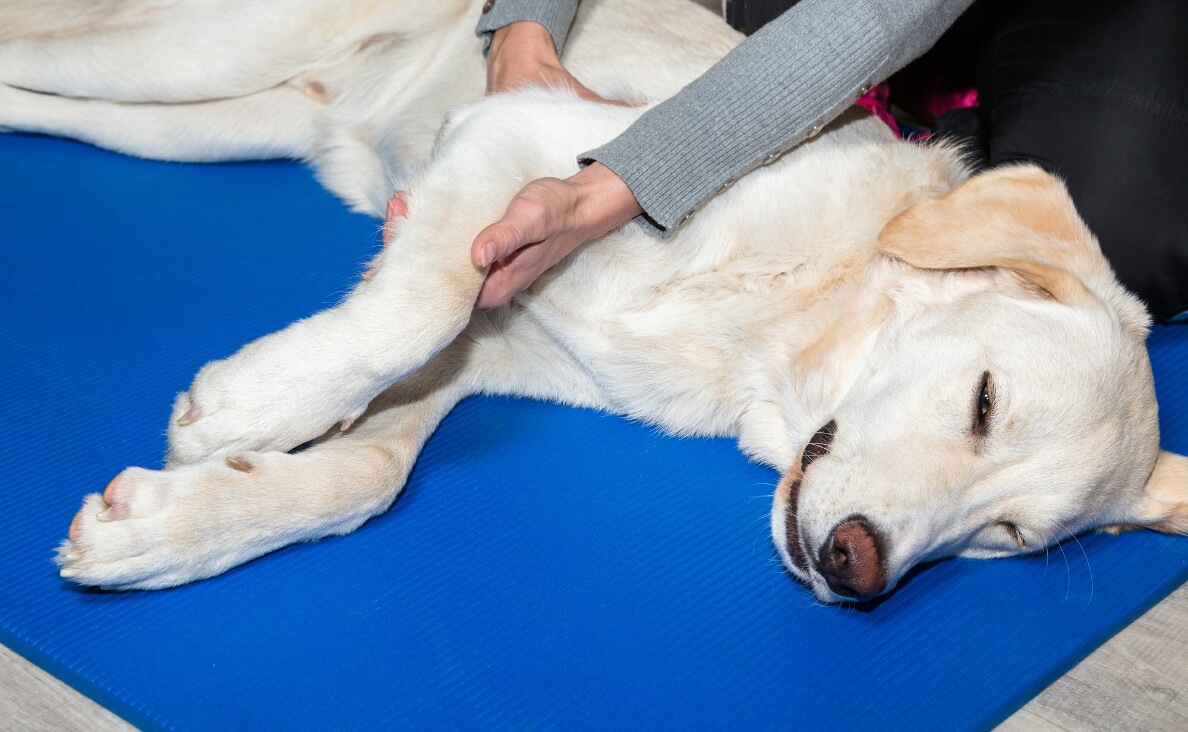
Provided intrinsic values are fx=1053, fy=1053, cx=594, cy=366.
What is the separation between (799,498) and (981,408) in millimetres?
397

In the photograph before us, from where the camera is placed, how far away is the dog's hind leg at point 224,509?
6.02ft

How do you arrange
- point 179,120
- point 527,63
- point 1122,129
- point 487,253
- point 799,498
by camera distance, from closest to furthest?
point 487,253 → point 799,498 → point 527,63 → point 1122,129 → point 179,120

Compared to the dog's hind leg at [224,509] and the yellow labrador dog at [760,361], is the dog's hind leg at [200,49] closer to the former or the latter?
the yellow labrador dog at [760,361]

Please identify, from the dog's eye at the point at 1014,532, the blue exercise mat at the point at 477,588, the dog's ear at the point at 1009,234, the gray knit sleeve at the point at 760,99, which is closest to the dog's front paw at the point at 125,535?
the blue exercise mat at the point at 477,588

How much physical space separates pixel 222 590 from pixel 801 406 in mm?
1238

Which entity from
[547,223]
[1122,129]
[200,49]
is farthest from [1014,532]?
[200,49]

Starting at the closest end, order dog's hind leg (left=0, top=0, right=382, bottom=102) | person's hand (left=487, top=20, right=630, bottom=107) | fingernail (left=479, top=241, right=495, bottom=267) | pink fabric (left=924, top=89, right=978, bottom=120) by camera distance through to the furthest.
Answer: fingernail (left=479, top=241, right=495, bottom=267) → person's hand (left=487, top=20, right=630, bottom=107) → dog's hind leg (left=0, top=0, right=382, bottom=102) → pink fabric (left=924, top=89, right=978, bottom=120)

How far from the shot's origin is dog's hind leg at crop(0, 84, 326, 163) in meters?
3.26

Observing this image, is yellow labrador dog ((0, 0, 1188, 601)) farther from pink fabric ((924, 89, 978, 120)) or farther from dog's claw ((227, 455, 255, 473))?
pink fabric ((924, 89, 978, 120))

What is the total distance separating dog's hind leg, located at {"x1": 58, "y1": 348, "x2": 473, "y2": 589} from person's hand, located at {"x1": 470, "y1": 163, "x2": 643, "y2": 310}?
1.39ft

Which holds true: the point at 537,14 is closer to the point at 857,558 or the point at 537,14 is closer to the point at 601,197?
the point at 601,197

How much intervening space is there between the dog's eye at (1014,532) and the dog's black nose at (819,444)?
0.39 meters

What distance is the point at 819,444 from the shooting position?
7.19 ft

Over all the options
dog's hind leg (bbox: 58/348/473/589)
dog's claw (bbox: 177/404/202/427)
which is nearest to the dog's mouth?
dog's hind leg (bbox: 58/348/473/589)
